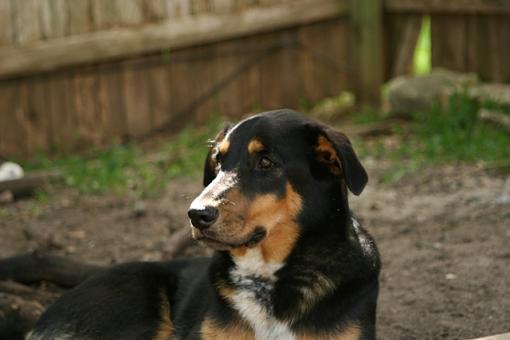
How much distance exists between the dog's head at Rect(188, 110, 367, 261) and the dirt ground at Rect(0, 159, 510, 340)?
1338 millimetres

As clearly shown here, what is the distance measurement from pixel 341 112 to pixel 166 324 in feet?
22.7

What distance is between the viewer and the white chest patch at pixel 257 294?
4.52 meters

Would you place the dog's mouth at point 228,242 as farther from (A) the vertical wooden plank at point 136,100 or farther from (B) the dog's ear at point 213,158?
(A) the vertical wooden plank at point 136,100

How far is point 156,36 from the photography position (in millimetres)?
10539

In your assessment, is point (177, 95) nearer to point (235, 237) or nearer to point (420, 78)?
point (420, 78)

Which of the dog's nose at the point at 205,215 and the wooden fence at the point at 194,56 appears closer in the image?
the dog's nose at the point at 205,215

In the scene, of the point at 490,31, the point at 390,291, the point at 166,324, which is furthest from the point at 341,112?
the point at 166,324

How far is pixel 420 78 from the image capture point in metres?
10.9

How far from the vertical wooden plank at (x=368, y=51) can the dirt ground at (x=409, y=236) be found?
2.43m

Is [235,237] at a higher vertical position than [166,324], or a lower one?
higher

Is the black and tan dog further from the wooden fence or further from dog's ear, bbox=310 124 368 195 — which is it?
the wooden fence

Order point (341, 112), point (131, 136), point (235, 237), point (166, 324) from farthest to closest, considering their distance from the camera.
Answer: point (341, 112), point (131, 136), point (166, 324), point (235, 237)

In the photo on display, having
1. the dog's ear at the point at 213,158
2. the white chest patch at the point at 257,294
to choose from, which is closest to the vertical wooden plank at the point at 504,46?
the dog's ear at the point at 213,158

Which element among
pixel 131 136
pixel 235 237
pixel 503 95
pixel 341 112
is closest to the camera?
pixel 235 237
